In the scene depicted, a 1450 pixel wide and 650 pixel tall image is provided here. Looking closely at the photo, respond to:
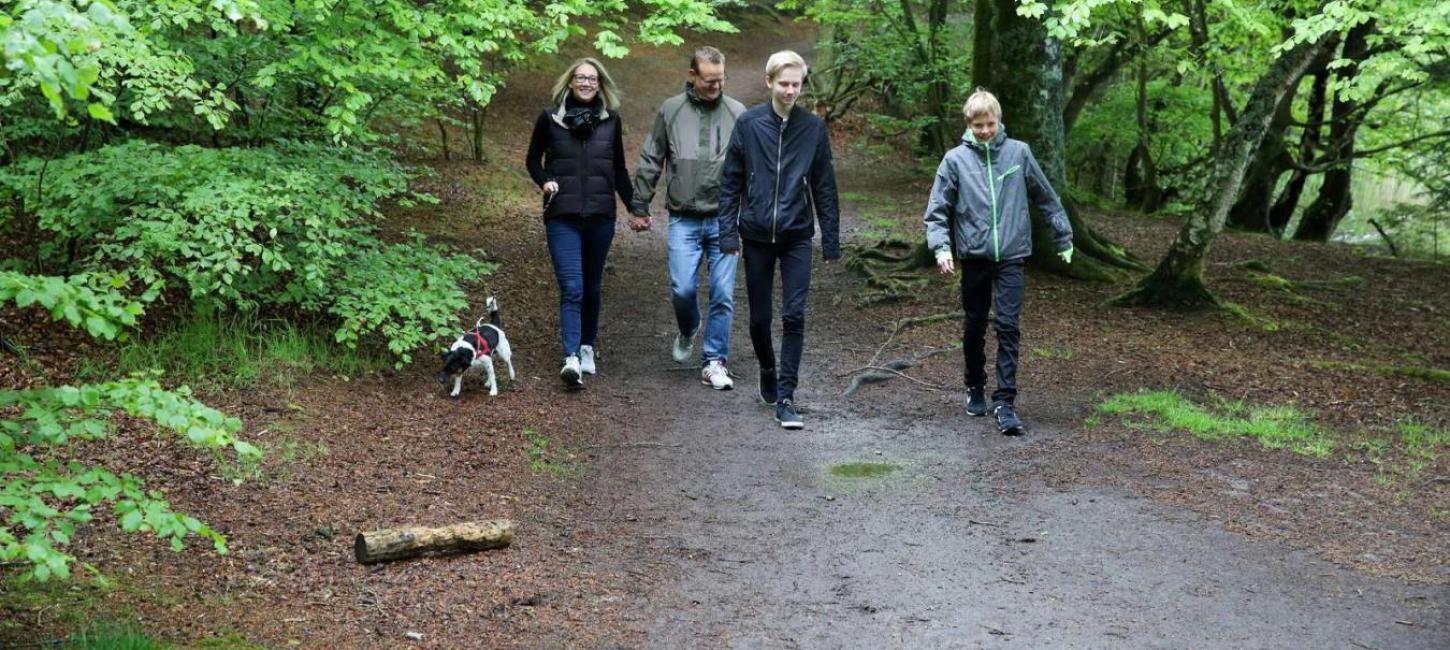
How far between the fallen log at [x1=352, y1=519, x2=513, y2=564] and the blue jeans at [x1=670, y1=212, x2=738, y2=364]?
9.56ft

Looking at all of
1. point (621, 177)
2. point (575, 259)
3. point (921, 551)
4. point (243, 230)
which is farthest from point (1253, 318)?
point (243, 230)

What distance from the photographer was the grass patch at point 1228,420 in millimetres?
6590

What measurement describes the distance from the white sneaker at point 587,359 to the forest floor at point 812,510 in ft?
0.86

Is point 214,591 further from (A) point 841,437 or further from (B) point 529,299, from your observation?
(B) point 529,299

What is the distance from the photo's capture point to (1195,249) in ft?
33.4

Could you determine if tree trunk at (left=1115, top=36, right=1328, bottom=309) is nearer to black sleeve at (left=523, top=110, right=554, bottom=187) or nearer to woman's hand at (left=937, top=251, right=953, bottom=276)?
woman's hand at (left=937, top=251, right=953, bottom=276)

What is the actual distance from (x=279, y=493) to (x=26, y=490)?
6.80ft

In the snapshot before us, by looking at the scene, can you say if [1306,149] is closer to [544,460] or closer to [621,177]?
[621,177]

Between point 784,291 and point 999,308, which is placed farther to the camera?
point 784,291

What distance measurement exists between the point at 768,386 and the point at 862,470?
136 centimetres

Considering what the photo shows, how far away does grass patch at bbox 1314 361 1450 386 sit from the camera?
8.55m

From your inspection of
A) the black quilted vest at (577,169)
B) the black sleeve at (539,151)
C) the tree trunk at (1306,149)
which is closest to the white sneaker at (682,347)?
the black quilted vest at (577,169)

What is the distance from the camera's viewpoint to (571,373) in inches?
296

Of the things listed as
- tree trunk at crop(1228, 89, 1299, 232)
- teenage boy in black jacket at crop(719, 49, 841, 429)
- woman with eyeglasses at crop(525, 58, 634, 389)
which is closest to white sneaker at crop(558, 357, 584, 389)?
woman with eyeglasses at crop(525, 58, 634, 389)
